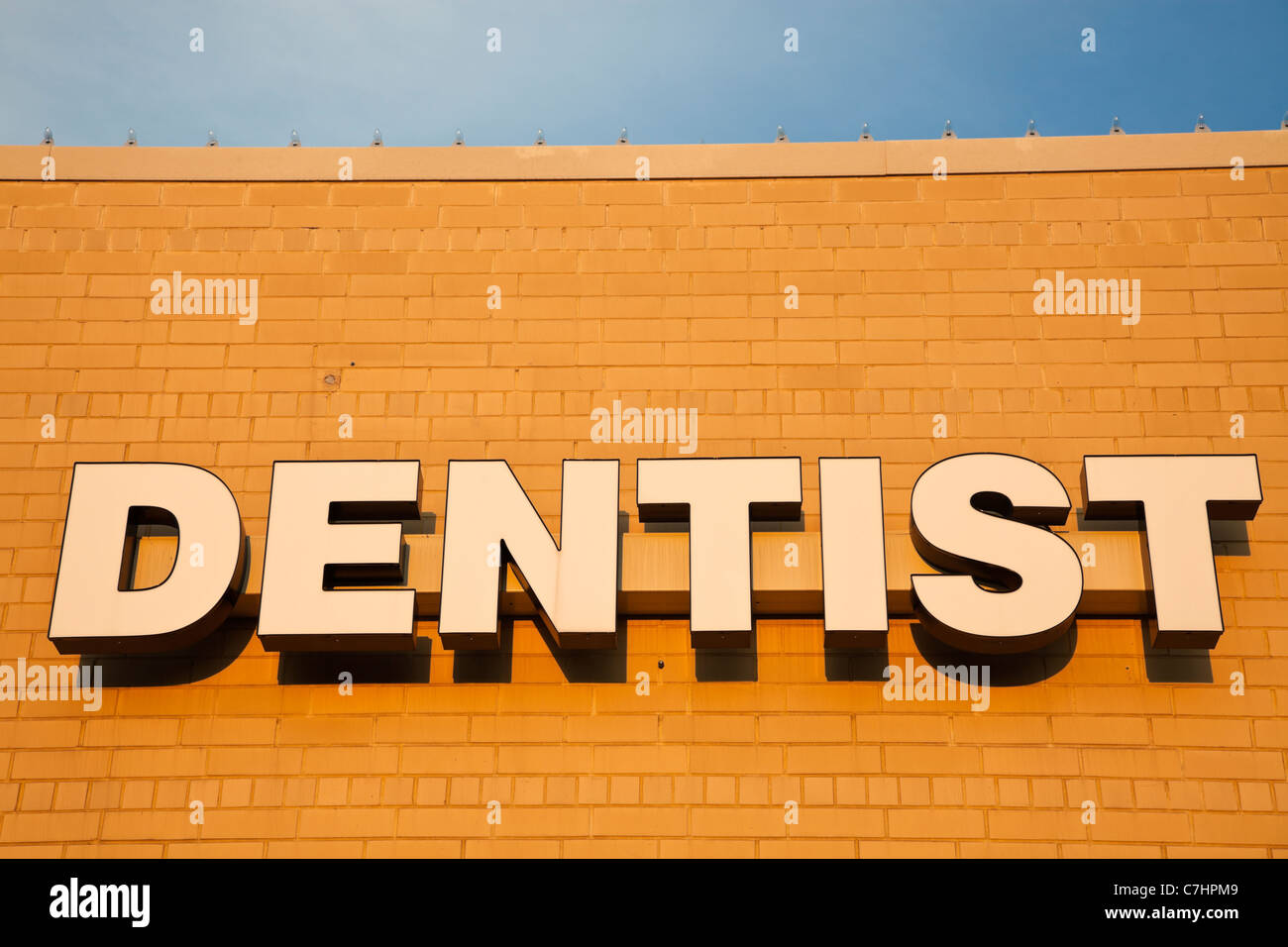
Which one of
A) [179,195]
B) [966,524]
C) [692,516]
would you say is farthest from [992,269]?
[179,195]

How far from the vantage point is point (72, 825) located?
13117 mm

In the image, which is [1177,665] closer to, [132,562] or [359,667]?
[359,667]

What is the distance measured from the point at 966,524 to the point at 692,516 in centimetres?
297

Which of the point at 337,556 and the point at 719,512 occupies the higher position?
the point at 719,512

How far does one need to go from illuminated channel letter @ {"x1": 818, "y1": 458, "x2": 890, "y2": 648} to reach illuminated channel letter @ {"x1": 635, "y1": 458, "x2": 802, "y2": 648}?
42 centimetres

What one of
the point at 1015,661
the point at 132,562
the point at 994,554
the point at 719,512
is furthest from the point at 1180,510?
the point at 132,562

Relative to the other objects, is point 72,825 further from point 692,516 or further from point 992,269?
point 992,269

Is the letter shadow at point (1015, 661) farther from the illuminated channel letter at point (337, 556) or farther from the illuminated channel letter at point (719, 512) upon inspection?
the illuminated channel letter at point (337, 556)

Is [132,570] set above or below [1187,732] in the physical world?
above

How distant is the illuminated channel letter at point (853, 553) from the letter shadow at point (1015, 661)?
73 cm

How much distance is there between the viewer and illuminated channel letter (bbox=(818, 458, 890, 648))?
43.1 feet

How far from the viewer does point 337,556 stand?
13.5 meters

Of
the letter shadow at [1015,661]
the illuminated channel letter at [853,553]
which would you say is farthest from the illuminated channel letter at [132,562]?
the letter shadow at [1015,661]

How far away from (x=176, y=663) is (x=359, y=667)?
2.03 meters
